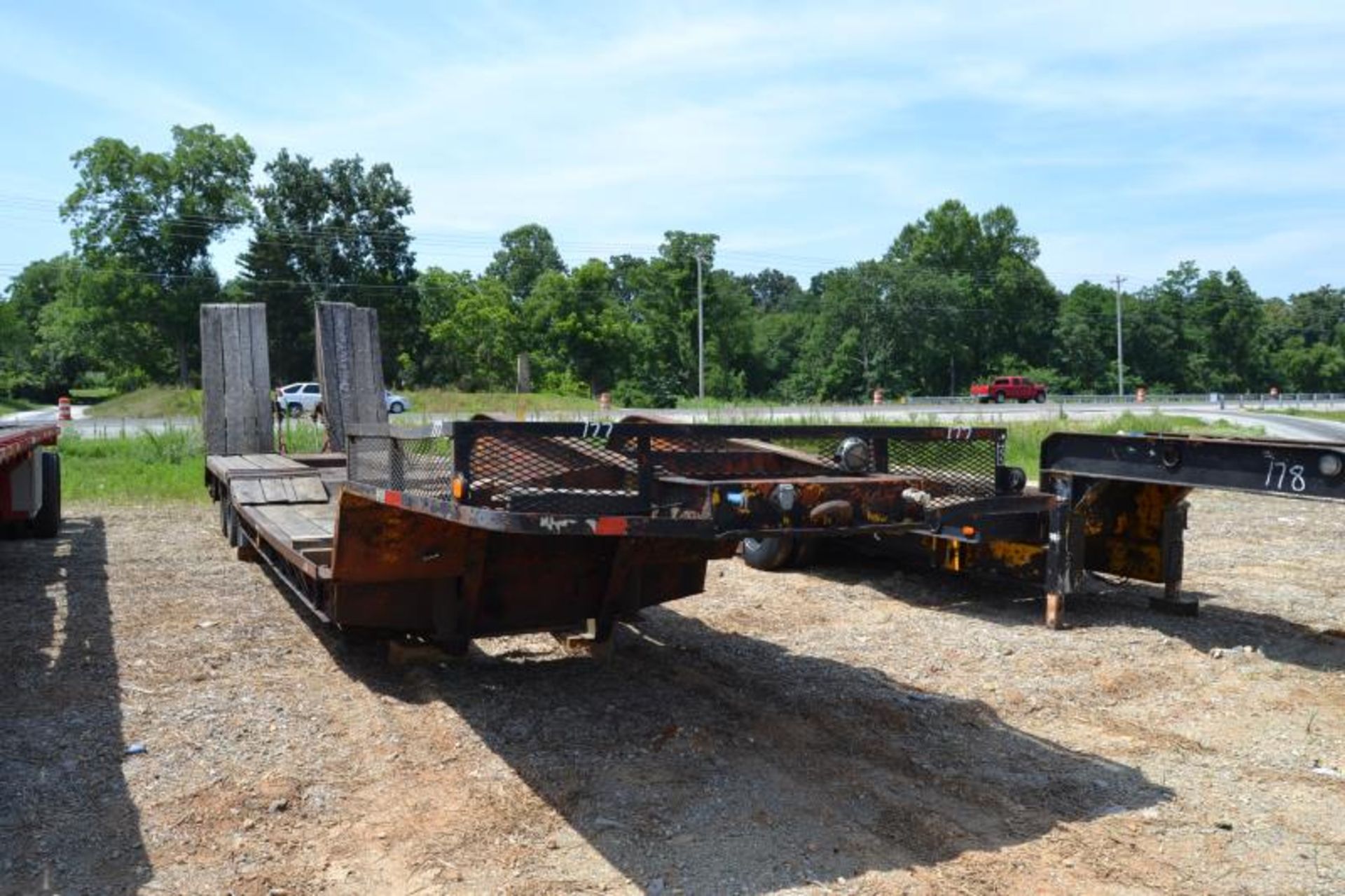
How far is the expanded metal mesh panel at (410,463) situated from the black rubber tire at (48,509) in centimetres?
726

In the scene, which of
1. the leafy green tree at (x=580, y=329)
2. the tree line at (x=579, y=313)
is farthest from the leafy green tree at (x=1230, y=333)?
the leafy green tree at (x=580, y=329)

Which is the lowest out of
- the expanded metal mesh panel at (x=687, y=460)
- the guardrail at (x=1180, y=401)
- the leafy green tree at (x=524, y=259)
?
the guardrail at (x=1180, y=401)

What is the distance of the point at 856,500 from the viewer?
4281mm

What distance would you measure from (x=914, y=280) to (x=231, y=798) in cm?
7133

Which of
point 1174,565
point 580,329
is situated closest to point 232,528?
point 1174,565

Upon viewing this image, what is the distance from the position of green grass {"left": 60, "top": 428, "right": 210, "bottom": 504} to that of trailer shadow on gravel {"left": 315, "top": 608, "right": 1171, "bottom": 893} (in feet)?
26.7

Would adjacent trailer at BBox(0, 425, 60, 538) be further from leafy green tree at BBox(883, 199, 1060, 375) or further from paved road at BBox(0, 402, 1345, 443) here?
leafy green tree at BBox(883, 199, 1060, 375)

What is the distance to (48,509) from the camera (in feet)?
34.3

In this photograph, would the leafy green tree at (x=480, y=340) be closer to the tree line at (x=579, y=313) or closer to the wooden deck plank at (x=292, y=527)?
the tree line at (x=579, y=313)

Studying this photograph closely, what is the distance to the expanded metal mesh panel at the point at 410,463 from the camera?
3979 millimetres

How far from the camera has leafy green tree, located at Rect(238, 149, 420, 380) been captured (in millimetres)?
58094

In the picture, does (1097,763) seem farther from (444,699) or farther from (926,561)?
(926,561)

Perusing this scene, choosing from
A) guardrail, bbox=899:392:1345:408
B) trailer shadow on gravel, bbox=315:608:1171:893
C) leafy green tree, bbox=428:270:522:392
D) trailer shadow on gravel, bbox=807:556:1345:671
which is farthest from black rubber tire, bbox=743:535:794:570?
leafy green tree, bbox=428:270:522:392

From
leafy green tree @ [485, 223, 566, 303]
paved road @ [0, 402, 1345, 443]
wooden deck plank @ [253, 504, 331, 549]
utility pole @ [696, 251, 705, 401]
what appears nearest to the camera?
wooden deck plank @ [253, 504, 331, 549]
